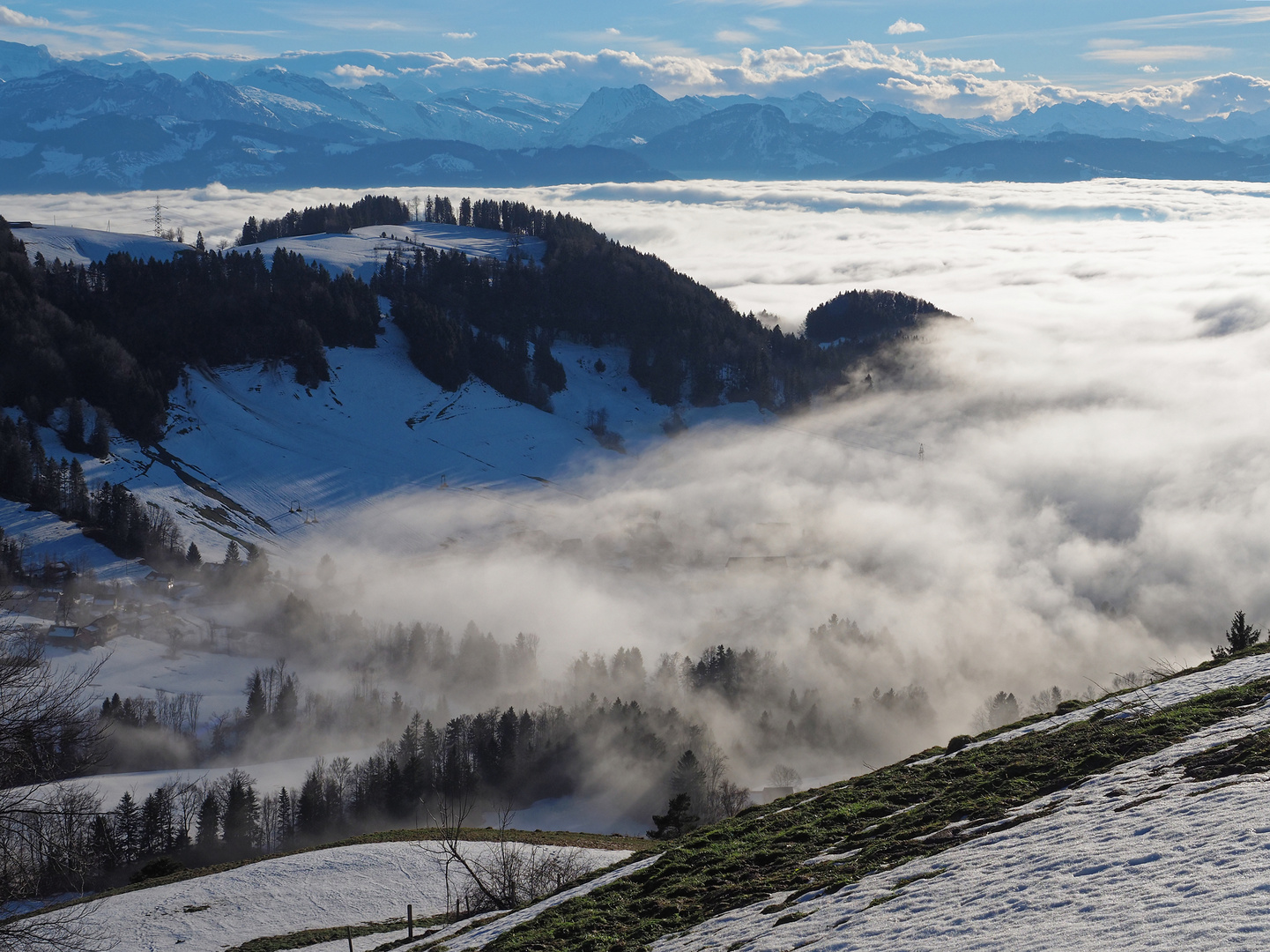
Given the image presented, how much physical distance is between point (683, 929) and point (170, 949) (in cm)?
3270

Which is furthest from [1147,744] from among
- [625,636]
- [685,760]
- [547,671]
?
[625,636]

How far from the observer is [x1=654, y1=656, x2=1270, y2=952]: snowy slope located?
53.1 ft

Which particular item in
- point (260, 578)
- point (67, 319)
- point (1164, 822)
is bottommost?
point (260, 578)

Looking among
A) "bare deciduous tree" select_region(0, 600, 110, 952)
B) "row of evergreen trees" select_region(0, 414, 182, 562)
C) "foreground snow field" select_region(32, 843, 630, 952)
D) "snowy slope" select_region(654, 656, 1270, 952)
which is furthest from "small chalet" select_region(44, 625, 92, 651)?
"snowy slope" select_region(654, 656, 1270, 952)

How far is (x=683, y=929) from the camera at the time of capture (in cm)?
2420

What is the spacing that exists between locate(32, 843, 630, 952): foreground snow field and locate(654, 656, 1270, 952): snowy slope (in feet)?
90.0

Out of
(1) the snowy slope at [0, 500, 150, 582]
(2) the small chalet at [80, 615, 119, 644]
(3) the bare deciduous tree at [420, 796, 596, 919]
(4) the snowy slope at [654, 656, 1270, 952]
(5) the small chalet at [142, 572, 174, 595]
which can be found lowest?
(2) the small chalet at [80, 615, 119, 644]

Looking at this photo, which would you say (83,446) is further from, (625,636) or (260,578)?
(625,636)

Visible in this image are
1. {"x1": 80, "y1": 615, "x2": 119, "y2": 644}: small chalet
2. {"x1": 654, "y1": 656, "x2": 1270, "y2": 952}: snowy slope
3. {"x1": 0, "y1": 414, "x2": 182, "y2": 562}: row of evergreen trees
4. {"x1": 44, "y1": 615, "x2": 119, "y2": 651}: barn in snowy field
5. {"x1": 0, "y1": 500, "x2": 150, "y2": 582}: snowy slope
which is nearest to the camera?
{"x1": 654, "y1": 656, "x2": 1270, "y2": 952}: snowy slope

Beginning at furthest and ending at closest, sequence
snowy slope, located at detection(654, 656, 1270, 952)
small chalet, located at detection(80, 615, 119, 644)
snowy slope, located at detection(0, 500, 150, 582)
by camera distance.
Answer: snowy slope, located at detection(0, 500, 150, 582)
small chalet, located at detection(80, 615, 119, 644)
snowy slope, located at detection(654, 656, 1270, 952)

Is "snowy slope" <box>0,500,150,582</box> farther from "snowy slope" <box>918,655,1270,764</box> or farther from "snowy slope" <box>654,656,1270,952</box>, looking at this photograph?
"snowy slope" <box>654,656,1270,952</box>

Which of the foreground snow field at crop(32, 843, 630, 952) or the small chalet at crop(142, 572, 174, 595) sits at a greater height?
the foreground snow field at crop(32, 843, 630, 952)

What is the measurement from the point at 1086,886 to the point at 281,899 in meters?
44.4

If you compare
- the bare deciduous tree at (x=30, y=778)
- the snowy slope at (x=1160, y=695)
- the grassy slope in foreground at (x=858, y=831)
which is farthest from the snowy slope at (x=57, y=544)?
the snowy slope at (x=1160, y=695)
